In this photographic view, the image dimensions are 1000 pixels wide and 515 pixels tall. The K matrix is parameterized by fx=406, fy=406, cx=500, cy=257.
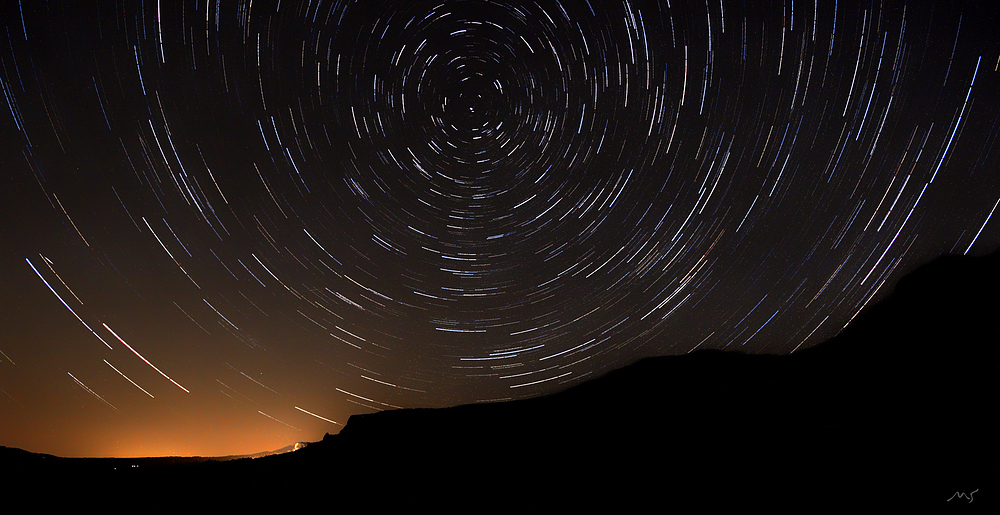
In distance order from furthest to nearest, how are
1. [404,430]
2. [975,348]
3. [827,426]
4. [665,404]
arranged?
[404,430] < [665,404] < [975,348] < [827,426]

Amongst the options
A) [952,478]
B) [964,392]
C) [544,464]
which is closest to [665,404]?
[544,464]

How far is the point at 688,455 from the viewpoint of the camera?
32.0ft

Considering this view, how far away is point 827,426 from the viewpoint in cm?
887

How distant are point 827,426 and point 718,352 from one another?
19533 millimetres

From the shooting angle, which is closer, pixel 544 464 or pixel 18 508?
pixel 18 508

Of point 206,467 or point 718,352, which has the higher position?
point 206,467

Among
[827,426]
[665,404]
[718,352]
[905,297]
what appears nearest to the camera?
[827,426]

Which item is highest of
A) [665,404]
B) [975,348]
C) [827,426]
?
[665,404]

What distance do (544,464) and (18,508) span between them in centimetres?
1086

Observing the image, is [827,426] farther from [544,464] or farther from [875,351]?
[875,351]

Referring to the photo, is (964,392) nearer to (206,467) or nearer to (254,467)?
(254,467)

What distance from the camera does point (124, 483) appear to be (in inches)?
365

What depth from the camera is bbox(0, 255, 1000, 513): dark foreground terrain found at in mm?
6836

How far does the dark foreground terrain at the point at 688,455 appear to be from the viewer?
684 centimetres
